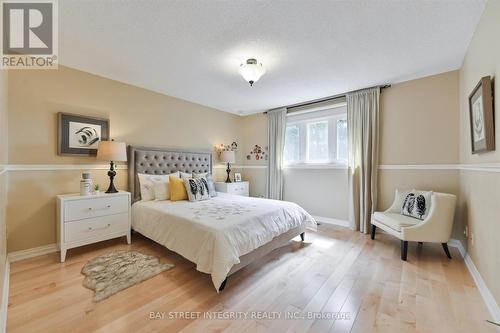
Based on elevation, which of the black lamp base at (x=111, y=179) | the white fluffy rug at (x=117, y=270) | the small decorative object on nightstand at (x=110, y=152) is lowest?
the white fluffy rug at (x=117, y=270)

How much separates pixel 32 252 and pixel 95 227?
28.2 inches

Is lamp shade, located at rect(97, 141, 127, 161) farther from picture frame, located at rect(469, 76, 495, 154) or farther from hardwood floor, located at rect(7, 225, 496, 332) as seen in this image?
picture frame, located at rect(469, 76, 495, 154)

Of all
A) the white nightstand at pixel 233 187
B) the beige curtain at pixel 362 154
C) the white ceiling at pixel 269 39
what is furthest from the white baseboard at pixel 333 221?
the white ceiling at pixel 269 39

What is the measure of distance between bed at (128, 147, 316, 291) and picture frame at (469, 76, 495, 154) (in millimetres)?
1818

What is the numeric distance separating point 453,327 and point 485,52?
6.96ft

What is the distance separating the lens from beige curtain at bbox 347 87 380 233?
324cm

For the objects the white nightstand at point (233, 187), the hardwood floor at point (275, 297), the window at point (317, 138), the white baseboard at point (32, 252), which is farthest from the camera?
the white nightstand at point (233, 187)

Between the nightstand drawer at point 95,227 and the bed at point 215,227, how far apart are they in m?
0.18

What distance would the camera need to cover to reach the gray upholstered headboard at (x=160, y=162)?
3164 millimetres

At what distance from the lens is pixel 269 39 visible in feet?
6.79

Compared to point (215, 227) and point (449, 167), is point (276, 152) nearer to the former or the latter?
point (449, 167)

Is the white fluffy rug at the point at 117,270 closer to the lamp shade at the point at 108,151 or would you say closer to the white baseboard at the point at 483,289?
the lamp shade at the point at 108,151

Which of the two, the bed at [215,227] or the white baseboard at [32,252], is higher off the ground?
the bed at [215,227]

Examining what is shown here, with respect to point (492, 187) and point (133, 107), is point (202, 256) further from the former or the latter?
point (133, 107)
